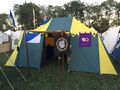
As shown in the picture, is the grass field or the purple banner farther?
the purple banner

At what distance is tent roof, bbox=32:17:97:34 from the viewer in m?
9.48

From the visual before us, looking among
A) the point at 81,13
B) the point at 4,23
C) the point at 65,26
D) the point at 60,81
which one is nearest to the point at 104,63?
the point at 60,81

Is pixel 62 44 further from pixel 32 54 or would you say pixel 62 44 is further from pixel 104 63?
pixel 32 54

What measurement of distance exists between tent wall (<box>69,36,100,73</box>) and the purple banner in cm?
14

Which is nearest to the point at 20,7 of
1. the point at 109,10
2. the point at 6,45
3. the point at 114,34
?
the point at 109,10

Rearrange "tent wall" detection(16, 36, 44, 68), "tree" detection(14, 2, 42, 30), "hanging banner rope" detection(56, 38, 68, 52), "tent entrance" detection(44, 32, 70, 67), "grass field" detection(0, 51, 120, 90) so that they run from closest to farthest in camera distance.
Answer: "grass field" detection(0, 51, 120, 90), "hanging banner rope" detection(56, 38, 68, 52), "tent wall" detection(16, 36, 44, 68), "tent entrance" detection(44, 32, 70, 67), "tree" detection(14, 2, 42, 30)

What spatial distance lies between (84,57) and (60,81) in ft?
5.89

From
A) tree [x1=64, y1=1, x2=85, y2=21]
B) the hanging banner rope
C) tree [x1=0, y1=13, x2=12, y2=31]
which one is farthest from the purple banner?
tree [x1=0, y1=13, x2=12, y2=31]

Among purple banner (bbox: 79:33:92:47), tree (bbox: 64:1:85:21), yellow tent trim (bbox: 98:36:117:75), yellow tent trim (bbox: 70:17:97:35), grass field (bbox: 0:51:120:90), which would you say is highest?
tree (bbox: 64:1:85:21)

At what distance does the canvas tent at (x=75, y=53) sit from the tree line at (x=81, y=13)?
95.4 ft

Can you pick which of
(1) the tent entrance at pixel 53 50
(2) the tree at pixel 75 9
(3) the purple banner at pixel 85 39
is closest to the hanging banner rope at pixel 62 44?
(3) the purple banner at pixel 85 39

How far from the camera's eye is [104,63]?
8.85 meters

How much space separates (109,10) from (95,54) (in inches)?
1323

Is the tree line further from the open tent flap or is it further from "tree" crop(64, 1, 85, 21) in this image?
the open tent flap
